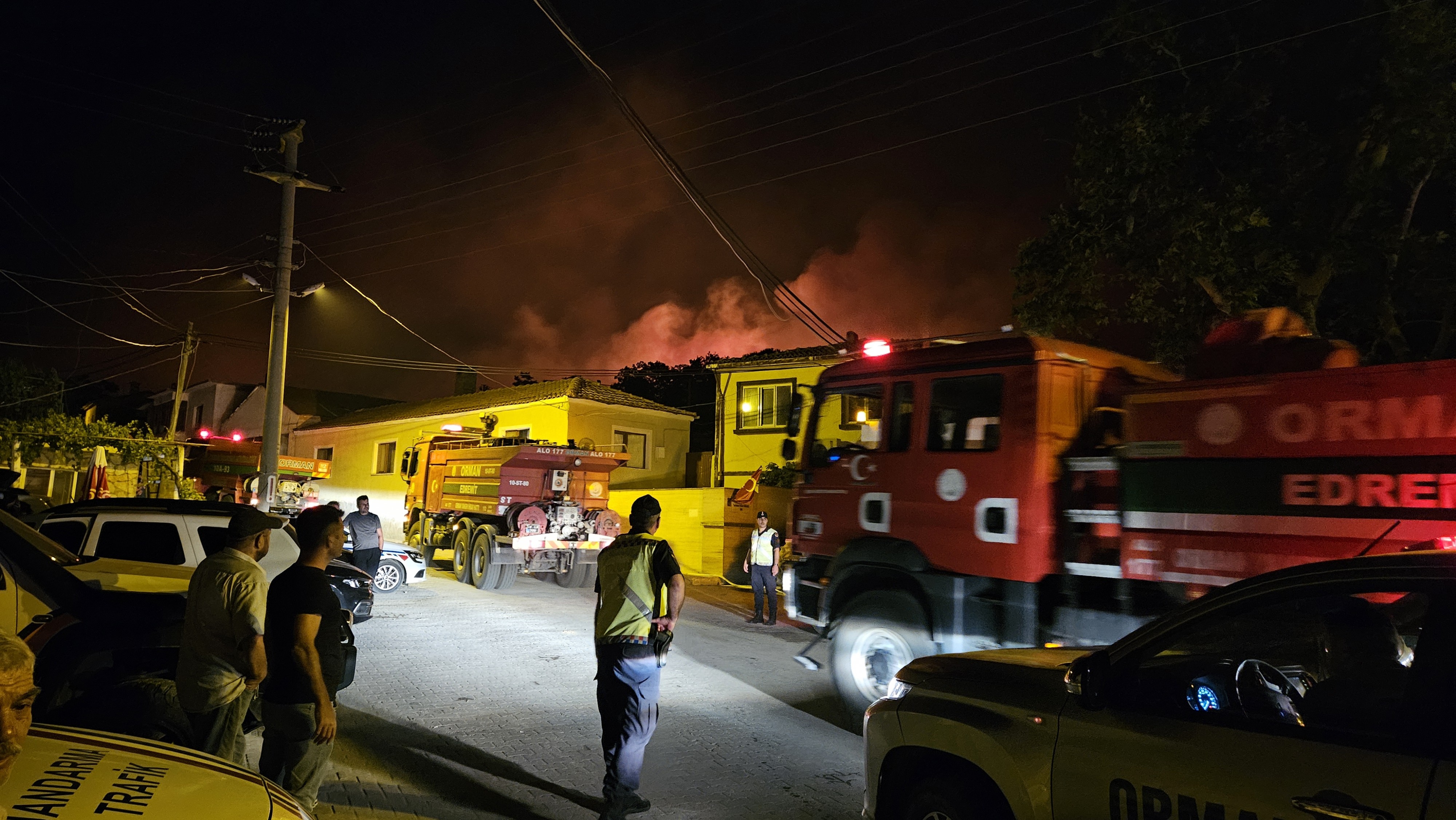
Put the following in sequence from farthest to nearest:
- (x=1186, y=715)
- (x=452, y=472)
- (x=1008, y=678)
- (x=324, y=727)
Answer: (x=452, y=472), (x=324, y=727), (x=1008, y=678), (x=1186, y=715)

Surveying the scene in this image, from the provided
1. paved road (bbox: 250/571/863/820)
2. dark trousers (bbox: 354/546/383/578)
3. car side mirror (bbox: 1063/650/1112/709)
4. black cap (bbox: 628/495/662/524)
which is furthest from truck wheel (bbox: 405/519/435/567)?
car side mirror (bbox: 1063/650/1112/709)

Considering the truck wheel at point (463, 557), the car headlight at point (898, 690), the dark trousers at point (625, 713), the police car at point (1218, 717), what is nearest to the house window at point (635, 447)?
the truck wheel at point (463, 557)

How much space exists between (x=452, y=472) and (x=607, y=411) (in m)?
9.25

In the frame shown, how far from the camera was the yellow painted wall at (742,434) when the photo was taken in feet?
90.4

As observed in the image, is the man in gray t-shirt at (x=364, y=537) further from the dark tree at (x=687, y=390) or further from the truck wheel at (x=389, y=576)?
the dark tree at (x=687, y=390)

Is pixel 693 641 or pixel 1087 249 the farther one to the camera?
pixel 1087 249

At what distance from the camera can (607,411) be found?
28562 mm

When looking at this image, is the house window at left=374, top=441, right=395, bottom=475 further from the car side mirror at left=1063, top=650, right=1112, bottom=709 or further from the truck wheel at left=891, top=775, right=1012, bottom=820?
the car side mirror at left=1063, top=650, right=1112, bottom=709

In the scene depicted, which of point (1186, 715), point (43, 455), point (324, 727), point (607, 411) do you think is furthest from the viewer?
point (43, 455)

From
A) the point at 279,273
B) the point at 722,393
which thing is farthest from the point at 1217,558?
the point at 722,393

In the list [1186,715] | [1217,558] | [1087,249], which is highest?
[1087,249]

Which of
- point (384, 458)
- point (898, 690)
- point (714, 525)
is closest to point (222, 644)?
point (898, 690)

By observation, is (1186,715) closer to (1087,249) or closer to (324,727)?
(324,727)

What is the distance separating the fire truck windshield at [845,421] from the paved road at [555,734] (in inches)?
89.0
